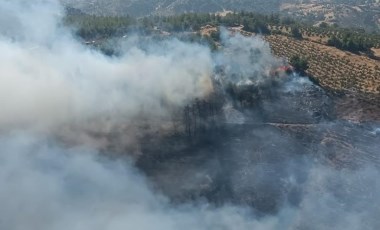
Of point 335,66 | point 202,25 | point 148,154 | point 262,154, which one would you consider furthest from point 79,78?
point 202,25

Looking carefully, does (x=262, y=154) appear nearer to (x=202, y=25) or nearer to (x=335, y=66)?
(x=335, y=66)

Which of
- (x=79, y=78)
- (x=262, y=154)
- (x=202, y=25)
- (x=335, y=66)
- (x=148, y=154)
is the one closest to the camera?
(x=148, y=154)

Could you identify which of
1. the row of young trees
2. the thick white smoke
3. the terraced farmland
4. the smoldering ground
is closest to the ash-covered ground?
the smoldering ground

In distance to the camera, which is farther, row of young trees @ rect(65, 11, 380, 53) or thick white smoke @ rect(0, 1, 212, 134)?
row of young trees @ rect(65, 11, 380, 53)

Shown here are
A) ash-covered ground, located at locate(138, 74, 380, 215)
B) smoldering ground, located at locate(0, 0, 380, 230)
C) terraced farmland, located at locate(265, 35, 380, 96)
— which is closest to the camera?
smoldering ground, located at locate(0, 0, 380, 230)

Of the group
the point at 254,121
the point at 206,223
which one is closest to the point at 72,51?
the point at 254,121

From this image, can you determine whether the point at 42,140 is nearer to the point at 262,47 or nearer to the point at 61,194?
the point at 61,194

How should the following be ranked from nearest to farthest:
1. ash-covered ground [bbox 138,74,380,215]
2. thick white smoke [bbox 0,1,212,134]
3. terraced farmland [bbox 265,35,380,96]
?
ash-covered ground [bbox 138,74,380,215], thick white smoke [bbox 0,1,212,134], terraced farmland [bbox 265,35,380,96]

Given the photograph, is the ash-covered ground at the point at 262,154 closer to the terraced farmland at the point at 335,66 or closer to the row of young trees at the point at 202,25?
the terraced farmland at the point at 335,66

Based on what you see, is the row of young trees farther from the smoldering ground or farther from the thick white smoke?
the smoldering ground
